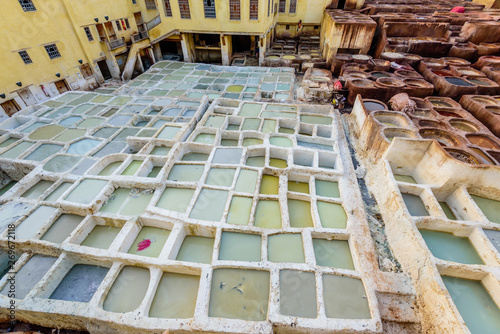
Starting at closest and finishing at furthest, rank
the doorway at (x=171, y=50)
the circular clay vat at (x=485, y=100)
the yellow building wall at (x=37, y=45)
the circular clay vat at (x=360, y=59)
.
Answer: the circular clay vat at (x=485, y=100)
the yellow building wall at (x=37, y=45)
the circular clay vat at (x=360, y=59)
the doorway at (x=171, y=50)

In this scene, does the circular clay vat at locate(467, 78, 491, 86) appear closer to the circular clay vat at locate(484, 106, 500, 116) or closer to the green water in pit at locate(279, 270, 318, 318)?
the circular clay vat at locate(484, 106, 500, 116)

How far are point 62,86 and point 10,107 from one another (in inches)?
153

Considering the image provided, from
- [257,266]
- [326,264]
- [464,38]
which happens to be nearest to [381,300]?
[326,264]

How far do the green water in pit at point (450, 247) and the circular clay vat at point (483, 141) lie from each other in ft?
16.4

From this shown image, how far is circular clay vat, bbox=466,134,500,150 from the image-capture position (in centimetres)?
995

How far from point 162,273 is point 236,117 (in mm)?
8982

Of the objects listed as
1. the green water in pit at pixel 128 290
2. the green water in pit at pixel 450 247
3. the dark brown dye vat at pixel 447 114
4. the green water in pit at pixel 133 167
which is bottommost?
the green water in pit at pixel 128 290

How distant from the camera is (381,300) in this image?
21.9ft

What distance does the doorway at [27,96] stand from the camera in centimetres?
1593

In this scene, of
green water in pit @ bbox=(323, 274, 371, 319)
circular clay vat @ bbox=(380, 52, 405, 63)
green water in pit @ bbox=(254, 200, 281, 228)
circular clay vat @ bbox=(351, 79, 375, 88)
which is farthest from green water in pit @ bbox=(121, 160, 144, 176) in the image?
circular clay vat @ bbox=(380, 52, 405, 63)

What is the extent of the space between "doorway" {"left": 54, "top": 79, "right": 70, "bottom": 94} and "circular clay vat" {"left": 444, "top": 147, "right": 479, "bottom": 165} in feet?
81.7

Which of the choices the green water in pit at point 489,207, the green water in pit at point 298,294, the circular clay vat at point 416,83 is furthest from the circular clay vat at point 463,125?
the green water in pit at point 298,294

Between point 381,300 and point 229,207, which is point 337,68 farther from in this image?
point 381,300

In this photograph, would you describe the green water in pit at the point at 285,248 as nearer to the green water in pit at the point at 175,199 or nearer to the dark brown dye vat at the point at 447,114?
the green water in pit at the point at 175,199
